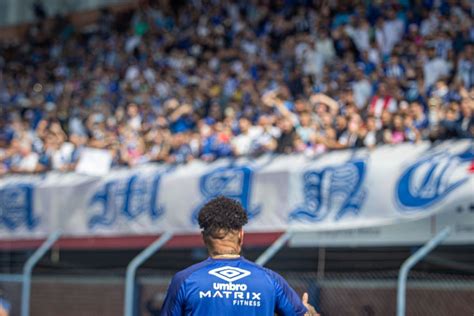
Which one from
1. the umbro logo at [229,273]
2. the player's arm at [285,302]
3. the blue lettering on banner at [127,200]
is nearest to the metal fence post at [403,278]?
the blue lettering on banner at [127,200]

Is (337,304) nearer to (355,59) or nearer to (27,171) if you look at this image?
(355,59)

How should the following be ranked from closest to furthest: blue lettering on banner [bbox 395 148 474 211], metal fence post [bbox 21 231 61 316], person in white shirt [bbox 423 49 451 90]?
blue lettering on banner [bbox 395 148 474 211]
metal fence post [bbox 21 231 61 316]
person in white shirt [bbox 423 49 451 90]

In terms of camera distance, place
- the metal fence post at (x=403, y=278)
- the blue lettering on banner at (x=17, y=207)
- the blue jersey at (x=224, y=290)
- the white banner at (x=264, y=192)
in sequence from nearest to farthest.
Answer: the blue jersey at (x=224, y=290)
the metal fence post at (x=403, y=278)
the white banner at (x=264, y=192)
the blue lettering on banner at (x=17, y=207)

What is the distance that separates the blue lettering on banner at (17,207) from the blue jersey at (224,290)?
1195 centimetres

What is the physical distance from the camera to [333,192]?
12383 millimetres

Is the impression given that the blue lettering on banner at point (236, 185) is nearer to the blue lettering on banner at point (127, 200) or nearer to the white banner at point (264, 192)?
the white banner at point (264, 192)

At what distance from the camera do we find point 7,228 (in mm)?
16984

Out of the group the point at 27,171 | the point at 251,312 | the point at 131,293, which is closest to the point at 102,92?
the point at 27,171

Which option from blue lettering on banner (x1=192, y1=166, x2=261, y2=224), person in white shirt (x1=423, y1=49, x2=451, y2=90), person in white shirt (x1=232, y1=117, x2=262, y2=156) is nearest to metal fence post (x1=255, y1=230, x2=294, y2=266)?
blue lettering on banner (x1=192, y1=166, x2=261, y2=224)

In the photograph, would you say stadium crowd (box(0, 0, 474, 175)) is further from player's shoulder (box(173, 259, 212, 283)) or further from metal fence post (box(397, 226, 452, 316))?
player's shoulder (box(173, 259, 212, 283))

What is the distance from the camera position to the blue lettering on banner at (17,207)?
16469 mm

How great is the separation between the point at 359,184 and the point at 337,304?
1873 millimetres

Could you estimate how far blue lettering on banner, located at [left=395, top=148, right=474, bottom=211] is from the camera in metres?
11.2

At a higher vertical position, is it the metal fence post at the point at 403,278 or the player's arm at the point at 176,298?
the player's arm at the point at 176,298
